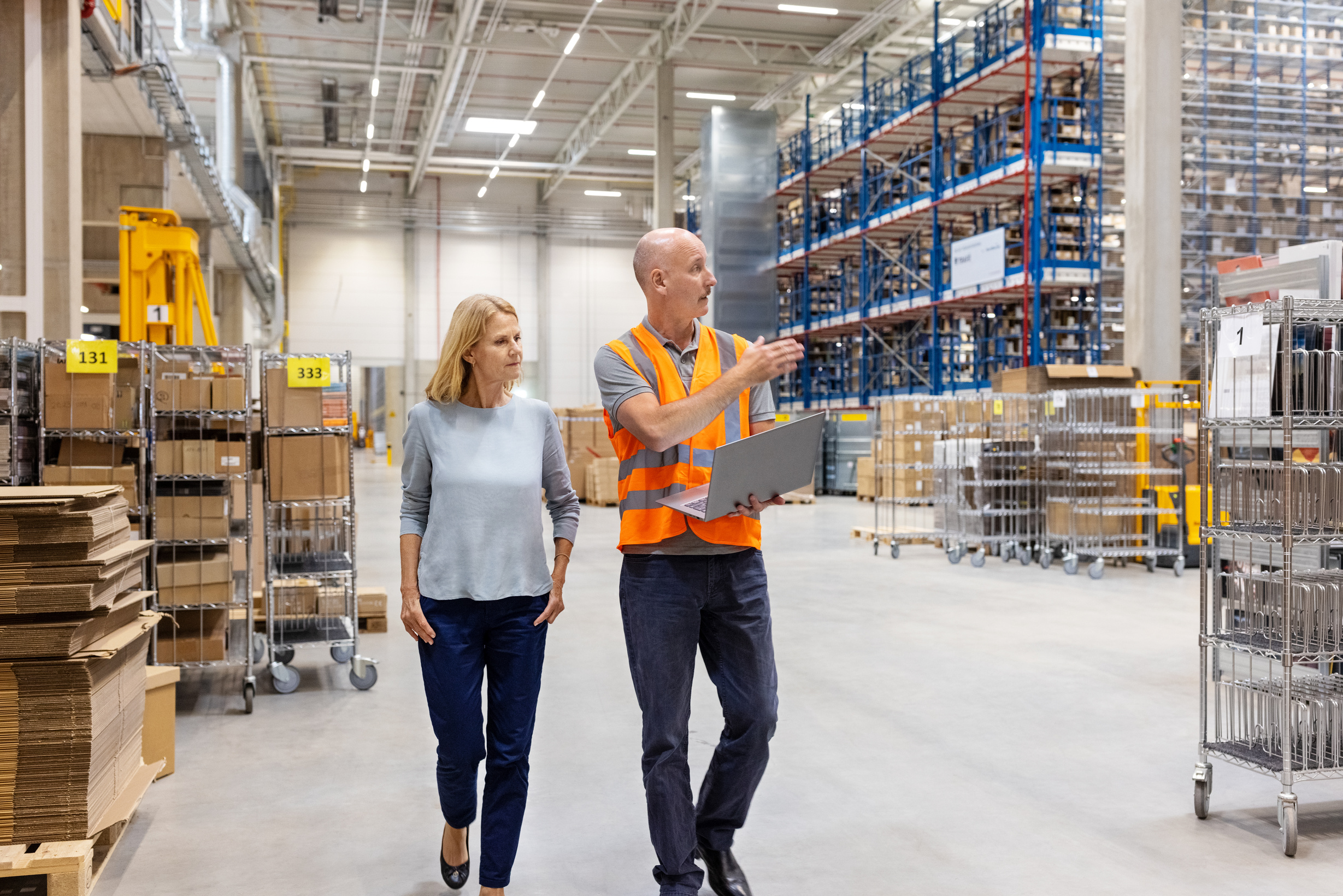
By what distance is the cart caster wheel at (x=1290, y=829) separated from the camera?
150 inches

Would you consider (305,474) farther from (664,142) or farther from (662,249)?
(664,142)

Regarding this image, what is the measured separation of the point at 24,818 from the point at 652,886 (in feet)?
6.38

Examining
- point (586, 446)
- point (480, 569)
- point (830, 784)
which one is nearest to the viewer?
point (480, 569)

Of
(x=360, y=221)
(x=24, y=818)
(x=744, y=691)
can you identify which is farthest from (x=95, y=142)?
(x=360, y=221)

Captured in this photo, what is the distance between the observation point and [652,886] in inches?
140

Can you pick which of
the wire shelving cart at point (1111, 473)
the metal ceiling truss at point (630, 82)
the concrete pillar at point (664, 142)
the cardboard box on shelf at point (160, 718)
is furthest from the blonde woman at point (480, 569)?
the concrete pillar at point (664, 142)

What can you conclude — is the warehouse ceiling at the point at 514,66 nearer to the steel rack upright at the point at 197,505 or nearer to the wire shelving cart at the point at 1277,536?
the steel rack upright at the point at 197,505

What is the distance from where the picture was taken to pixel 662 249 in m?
2.95

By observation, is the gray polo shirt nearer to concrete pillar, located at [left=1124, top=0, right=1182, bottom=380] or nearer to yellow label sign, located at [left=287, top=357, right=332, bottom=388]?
yellow label sign, located at [left=287, top=357, right=332, bottom=388]

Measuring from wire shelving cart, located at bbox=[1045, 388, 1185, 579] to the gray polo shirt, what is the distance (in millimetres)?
9789

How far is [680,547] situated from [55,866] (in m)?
2.07

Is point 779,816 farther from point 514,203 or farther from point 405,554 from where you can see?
point 514,203

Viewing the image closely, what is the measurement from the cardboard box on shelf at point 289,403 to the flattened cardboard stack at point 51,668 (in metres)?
2.61

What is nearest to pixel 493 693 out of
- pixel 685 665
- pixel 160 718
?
pixel 685 665
